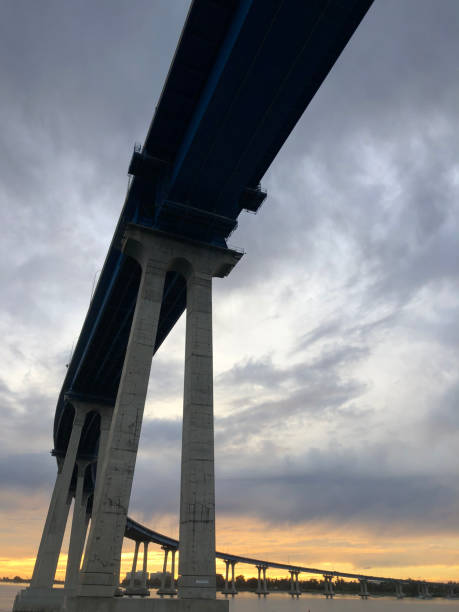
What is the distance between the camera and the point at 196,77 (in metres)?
20.4

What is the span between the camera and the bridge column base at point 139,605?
16.1 metres

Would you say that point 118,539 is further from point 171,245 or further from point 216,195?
point 216,195

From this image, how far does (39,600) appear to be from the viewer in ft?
141

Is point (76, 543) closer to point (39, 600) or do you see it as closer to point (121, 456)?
point (39, 600)

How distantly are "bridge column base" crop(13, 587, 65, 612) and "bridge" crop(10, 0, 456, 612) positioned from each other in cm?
2848

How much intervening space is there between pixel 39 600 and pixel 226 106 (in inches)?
1777

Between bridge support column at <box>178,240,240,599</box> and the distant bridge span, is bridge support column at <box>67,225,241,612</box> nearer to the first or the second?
bridge support column at <box>178,240,240,599</box>

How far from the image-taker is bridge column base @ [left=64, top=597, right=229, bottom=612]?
16.1 metres

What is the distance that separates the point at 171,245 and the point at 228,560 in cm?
13155

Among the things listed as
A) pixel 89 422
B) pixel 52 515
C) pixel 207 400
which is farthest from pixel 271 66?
pixel 89 422

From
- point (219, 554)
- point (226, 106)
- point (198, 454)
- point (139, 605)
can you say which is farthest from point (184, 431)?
point (219, 554)

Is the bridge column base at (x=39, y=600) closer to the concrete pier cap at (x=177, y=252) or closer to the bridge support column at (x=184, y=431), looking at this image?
the bridge support column at (x=184, y=431)

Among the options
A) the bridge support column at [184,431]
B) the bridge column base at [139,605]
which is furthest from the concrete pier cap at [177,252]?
the bridge column base at [139,605]

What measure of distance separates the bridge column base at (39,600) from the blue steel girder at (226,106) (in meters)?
32.6
